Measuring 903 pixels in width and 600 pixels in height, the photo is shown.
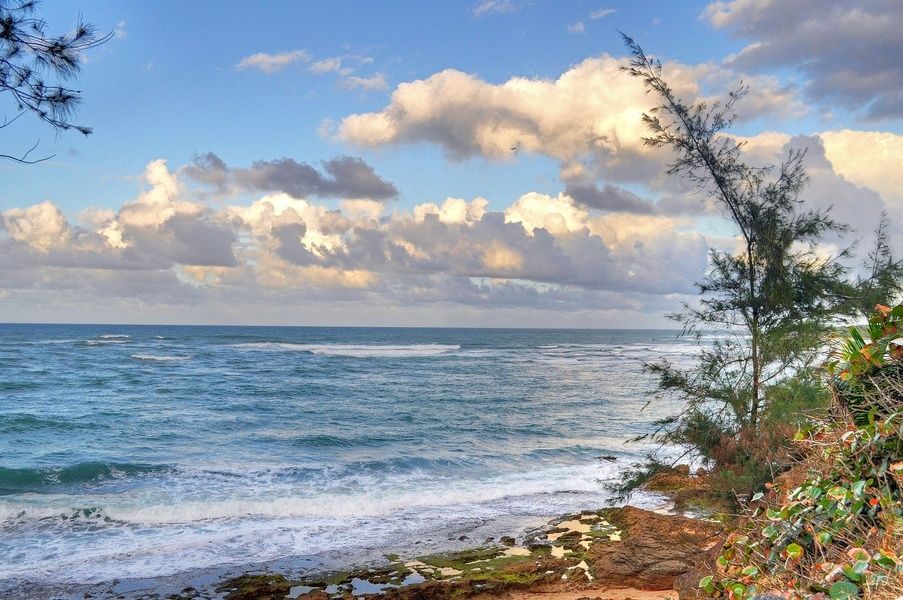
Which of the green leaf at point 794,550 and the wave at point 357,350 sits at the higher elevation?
the green leaf at point 794,550

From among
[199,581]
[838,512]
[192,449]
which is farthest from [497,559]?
[192,449]

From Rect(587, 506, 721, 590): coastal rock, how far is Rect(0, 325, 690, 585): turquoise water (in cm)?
328

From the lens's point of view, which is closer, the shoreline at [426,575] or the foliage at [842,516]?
the foliage at [842,516]

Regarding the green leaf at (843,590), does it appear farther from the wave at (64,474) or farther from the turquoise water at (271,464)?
the wave at (64,474)

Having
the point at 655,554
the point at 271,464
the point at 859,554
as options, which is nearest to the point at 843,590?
the point at 859,554

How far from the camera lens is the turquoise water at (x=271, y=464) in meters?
13.1

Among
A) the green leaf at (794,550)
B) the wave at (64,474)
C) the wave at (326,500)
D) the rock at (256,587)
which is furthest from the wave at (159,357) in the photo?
the green leaf at (794,550)

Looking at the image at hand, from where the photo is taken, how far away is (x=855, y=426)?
185 inches

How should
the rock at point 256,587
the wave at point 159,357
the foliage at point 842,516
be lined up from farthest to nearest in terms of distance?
the wave at point 159,357
the rock at point 256,587
the foliage at point 842,516

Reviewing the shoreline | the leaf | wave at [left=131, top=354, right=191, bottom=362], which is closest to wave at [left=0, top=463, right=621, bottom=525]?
the shoreline

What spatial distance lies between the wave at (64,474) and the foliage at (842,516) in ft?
57.8

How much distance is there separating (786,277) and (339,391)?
3126 cm

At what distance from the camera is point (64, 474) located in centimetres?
1861

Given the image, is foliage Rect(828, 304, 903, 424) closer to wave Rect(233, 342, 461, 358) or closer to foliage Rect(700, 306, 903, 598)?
foliage Rect(700, 306, 903, 598)
